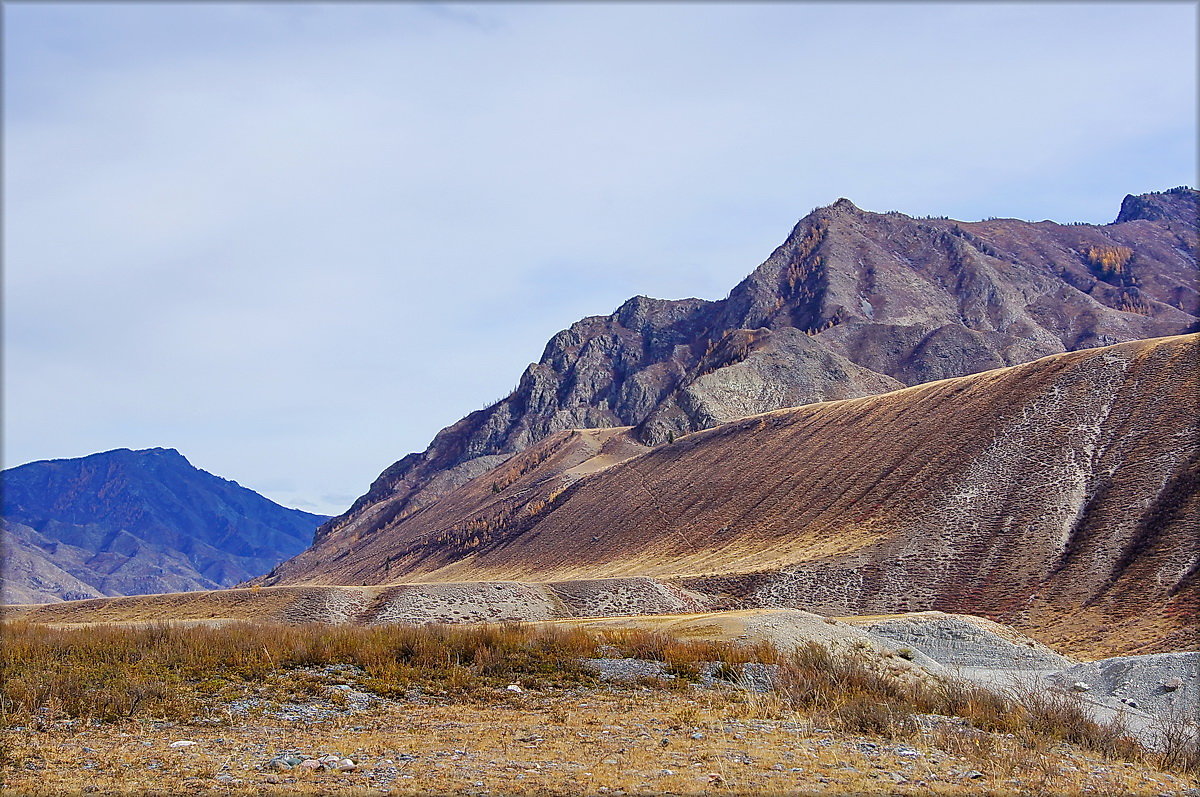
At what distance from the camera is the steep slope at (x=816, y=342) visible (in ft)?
449

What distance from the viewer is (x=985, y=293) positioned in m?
175

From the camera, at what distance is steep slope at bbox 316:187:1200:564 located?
137000 mm

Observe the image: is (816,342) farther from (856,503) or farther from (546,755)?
(546,755)

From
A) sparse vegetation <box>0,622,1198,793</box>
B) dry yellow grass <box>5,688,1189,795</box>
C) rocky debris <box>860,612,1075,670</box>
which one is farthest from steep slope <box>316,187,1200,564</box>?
dry yellow grass <box>5,688,1189,795</box>

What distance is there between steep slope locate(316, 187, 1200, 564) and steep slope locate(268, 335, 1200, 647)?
39.5 metres

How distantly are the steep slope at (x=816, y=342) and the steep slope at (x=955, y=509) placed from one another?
130 feet

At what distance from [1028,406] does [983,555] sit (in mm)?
16619

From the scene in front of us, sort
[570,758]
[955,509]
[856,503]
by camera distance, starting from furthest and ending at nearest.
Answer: [856,503] < [955,509] < [570,758]

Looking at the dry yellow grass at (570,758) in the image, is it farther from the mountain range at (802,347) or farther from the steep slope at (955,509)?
the mountain range at (802,347)

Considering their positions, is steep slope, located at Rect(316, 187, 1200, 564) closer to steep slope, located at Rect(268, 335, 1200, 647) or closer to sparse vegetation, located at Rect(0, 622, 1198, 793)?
steep slope, located at Rect(268, 335, 1200, 647)

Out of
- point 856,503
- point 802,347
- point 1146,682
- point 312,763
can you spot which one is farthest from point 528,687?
point 802,347

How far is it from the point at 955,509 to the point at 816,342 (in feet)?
287

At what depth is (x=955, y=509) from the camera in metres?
59.9

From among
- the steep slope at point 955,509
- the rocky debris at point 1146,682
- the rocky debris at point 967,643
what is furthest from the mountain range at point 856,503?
the rocky debris at point 1146,682
